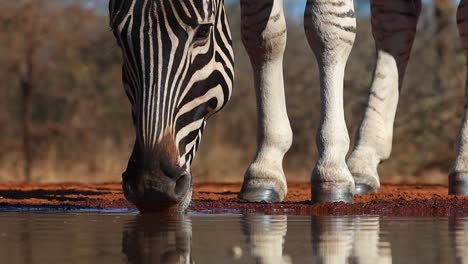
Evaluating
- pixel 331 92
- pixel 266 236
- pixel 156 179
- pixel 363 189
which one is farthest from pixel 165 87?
pixel 363 189

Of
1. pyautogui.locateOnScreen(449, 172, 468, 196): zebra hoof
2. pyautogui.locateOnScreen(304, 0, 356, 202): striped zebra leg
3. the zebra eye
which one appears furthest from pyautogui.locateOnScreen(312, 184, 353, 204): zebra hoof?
pyautogui.locateOnScreen(449, 172, 468, 196): zebra hoof

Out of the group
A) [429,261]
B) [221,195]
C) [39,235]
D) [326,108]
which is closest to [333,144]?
[326,108]

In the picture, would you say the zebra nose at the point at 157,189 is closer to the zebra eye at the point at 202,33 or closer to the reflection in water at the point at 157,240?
the reflection in water at the point at 157,240

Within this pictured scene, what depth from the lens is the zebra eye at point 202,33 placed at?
6.50 meters

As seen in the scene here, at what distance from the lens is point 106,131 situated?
19.4 m

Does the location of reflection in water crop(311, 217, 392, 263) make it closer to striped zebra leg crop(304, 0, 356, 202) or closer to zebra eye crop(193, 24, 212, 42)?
striped zebra leg crop(304, 0, 356, 202)

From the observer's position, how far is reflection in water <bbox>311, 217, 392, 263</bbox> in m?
4.43

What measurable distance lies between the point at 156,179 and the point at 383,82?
447cm

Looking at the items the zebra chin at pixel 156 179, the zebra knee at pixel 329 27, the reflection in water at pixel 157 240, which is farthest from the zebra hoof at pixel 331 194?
the zebra chin at pixel 156 179

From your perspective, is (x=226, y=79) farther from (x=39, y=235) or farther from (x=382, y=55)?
(x=382, y=55)

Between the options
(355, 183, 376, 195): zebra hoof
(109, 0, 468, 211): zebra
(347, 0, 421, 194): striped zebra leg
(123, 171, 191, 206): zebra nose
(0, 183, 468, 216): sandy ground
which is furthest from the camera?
(347, 0, 421, 194): striped zebra leg

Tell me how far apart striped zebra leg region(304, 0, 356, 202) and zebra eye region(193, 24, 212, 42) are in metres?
1.28

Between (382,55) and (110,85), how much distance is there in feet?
35.6

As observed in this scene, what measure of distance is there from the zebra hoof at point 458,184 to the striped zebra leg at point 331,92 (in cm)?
168
